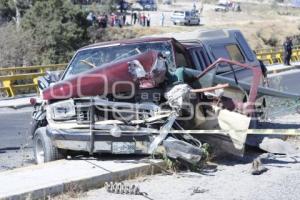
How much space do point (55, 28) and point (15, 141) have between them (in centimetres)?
3222

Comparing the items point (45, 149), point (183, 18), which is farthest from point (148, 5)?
point (45, 149)

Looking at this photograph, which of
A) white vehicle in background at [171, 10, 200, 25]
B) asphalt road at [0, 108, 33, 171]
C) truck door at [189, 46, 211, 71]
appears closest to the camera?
truck door at [189, 46, 211, 71]

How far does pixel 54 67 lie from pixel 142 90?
17.1m

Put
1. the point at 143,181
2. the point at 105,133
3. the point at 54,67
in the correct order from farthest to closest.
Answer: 1. the point at 54,67
2. the point at 105,133
3. the point at 143,181

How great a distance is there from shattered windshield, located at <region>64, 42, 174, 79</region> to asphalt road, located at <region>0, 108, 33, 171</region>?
63.6 inches

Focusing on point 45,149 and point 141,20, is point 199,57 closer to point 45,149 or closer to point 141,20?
point 45,149

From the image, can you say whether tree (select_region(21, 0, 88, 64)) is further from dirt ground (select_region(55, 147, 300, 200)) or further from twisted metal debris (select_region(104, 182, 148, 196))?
twisted metal debris (select_region(104, 182, 148, 196))

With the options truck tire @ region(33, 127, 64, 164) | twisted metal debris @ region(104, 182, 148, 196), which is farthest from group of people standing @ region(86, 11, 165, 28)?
twisted metal debris @ region(104, 182, 148, 196)

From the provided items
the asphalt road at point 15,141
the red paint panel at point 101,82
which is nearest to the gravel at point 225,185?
the red paint panel at point 101,82

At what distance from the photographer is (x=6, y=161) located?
9.41 meters

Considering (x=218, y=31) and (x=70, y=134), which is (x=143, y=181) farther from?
(x=218, y=31)

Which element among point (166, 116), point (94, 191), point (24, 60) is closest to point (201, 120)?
point (166, 116)

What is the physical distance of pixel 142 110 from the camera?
7684 millimetres

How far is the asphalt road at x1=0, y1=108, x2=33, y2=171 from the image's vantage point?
9.31 metres
